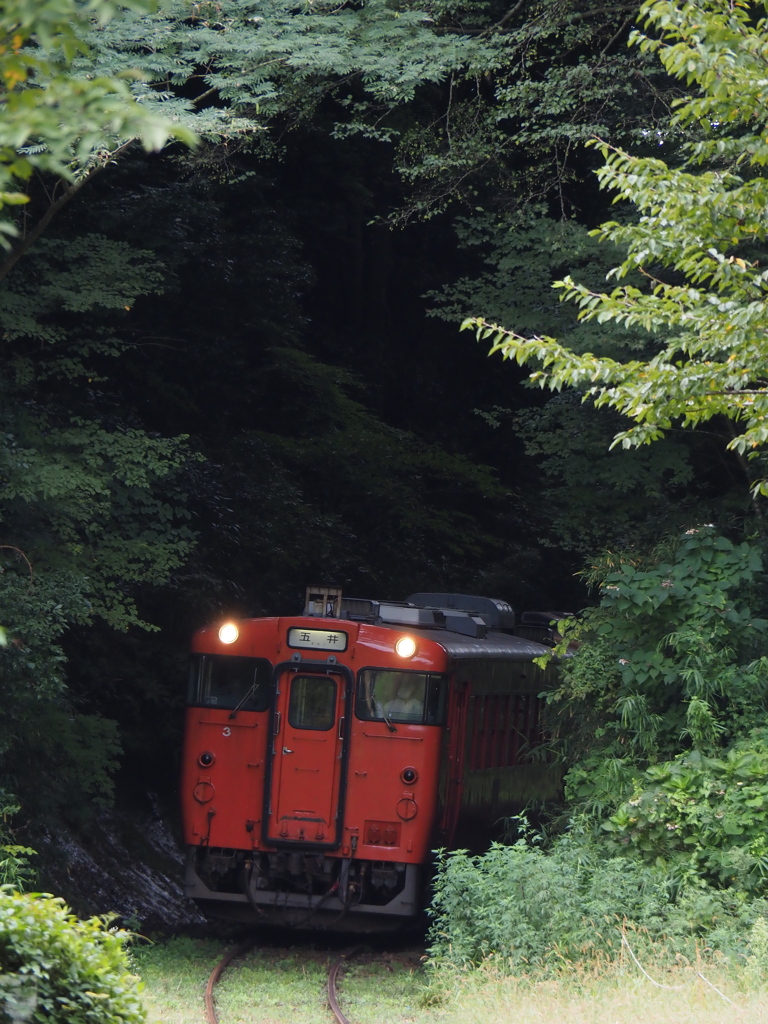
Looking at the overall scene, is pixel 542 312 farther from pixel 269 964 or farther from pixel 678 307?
pixel 269 964

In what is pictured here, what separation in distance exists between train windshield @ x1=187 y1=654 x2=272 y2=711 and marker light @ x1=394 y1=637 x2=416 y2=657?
121cm

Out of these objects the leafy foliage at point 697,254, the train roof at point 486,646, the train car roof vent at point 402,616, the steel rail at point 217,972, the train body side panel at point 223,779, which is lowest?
the steel rail at point 217,972

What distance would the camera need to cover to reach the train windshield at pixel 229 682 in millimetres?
→ 10578

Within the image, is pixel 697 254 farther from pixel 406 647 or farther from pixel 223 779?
pixel 223 779

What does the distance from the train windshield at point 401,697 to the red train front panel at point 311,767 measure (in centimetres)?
1

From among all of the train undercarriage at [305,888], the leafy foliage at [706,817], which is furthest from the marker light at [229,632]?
the leafy foliage at [706,817]

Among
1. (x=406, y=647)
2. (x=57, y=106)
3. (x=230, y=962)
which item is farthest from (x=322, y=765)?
(x=57, y=106)

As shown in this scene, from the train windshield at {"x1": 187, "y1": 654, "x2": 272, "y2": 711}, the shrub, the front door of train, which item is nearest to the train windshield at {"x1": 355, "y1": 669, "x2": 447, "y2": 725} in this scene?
the front door of train

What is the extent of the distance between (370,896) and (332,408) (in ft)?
34.4

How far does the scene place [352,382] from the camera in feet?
63.0

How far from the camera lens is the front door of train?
10.2 meters

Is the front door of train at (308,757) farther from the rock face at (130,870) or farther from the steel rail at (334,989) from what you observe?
the rock face at (130,870)

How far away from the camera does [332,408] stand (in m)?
19.7

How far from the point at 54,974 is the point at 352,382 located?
50.4 ft
